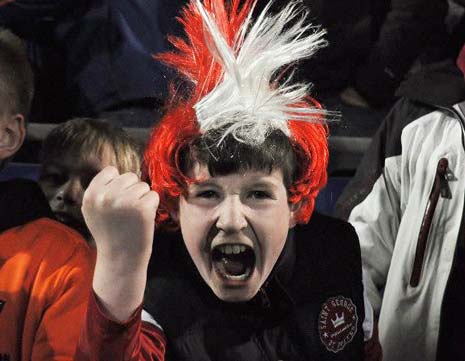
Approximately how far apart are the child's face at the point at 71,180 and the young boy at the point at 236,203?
0.95 ft

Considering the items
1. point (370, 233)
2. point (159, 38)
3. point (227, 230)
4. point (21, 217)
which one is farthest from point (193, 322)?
point (159, 38)

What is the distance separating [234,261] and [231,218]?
7 cm

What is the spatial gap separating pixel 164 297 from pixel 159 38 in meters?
0.84

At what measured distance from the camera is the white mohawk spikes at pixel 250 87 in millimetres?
1406

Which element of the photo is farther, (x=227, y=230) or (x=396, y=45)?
(x=396, y=45)

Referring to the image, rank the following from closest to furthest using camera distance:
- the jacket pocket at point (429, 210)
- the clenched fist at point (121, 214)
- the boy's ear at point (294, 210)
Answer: the clenched fist at point (121, 214) < the boy's ear at point (294, 210) < the jacket pocket at point (429, 210)

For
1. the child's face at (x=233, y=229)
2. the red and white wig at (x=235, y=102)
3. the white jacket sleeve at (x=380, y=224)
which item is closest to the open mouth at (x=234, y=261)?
the child's face at (x=233, y=229)

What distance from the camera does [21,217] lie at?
4.89 feet

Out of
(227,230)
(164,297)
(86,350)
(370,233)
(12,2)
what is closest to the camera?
(86,350)

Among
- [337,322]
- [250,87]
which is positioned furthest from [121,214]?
[337,322]

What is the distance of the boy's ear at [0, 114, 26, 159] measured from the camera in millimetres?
1520

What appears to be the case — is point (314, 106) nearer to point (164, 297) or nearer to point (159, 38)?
point (164, 297)

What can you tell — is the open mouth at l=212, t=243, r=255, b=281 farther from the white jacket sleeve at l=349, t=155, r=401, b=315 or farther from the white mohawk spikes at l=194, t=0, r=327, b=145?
the white jacket sleeve at l=349, t=155, r=401, b=315

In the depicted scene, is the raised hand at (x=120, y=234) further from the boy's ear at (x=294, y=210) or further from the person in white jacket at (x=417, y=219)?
the person in white jacket at (x=417, y=219)
